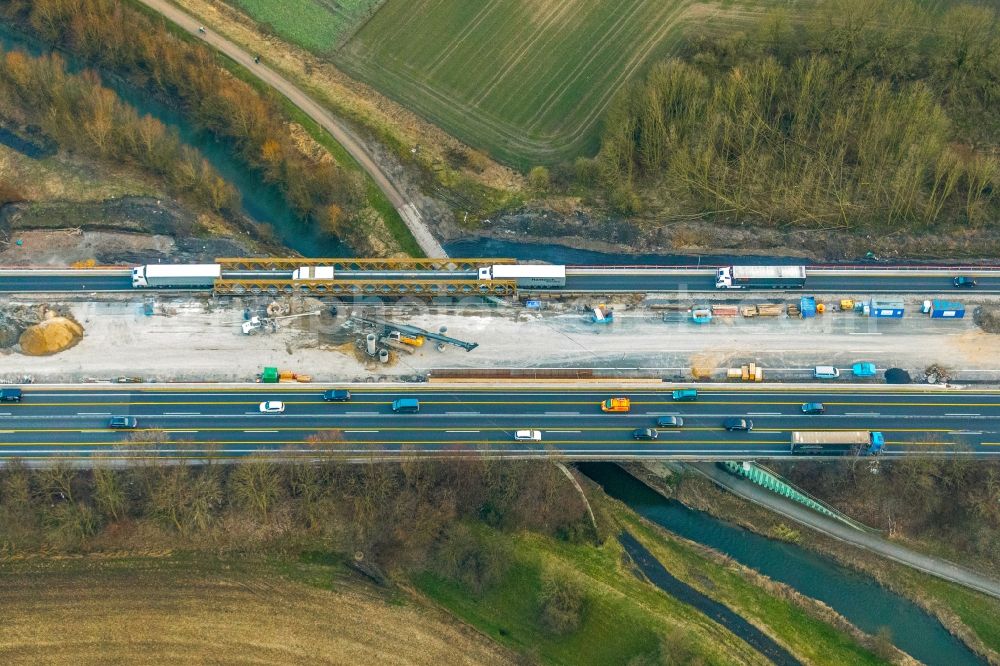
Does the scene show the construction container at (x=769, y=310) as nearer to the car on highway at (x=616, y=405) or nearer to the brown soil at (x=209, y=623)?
the car on highway at (x=616, y=405)

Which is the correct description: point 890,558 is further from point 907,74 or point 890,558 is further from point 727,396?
point 907,74

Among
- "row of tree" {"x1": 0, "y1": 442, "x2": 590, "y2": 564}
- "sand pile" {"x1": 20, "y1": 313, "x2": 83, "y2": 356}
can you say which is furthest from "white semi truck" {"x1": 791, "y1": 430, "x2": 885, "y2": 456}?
"sand pile" {"x1": 20, "y1": 313, "x2": 83, "y2": 356}

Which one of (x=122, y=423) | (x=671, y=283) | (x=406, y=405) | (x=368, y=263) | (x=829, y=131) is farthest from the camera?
(x=829, y=131)

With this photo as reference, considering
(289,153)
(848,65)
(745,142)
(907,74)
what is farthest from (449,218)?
(907,74)

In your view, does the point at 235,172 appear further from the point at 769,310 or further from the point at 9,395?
the point at 769,310

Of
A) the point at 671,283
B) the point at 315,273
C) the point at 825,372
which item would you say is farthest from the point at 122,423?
the point at 825,372

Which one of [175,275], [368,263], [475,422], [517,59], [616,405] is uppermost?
[517,59]

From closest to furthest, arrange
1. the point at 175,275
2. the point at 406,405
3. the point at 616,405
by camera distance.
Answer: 1. the point at 406,405
2. the point at 616,405
3. the point at 175,275

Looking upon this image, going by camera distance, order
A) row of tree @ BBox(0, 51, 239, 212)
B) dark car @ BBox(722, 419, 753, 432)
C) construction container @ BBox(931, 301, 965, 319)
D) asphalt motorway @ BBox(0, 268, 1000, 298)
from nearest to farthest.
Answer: dark car @ BBox(722, 419, 753, 432) → construction container @ BBox(931, 301, 965, 319) → asphalt motorway @ BBox(0, 268, 1000, 298) → row of tree @ BBox(0, 51, 239, 212)

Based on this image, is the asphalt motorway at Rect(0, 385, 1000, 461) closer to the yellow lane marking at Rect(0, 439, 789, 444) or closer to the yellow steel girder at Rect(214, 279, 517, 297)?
the yellow lane marking at Rect(0, 439, 789, 444)
